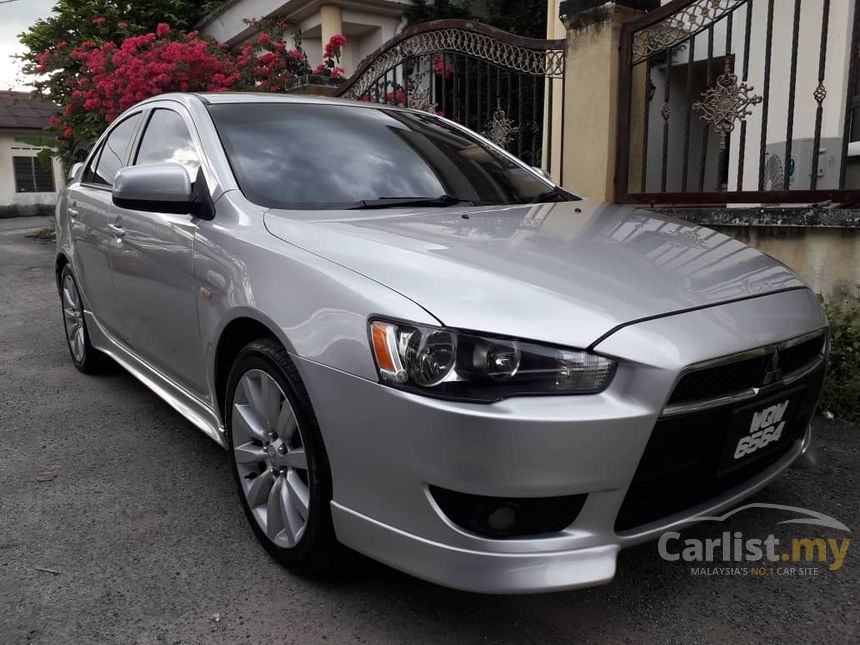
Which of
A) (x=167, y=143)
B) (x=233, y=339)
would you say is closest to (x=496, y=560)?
(x=233, y=339)

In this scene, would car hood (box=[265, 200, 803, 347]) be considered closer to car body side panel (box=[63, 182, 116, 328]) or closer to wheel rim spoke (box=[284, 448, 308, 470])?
wheel rim spoke (box=[284, 448, 308, 470])

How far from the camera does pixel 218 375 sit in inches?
108

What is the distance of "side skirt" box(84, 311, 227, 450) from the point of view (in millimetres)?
2902

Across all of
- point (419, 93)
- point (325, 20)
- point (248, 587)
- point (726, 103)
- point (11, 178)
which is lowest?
point (248, 587)

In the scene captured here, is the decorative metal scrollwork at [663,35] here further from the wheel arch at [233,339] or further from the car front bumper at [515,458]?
the wheel arch at [233,339]

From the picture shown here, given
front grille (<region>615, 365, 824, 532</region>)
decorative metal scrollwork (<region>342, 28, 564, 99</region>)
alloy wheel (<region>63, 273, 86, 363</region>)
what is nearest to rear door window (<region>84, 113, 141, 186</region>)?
alloy wheel (<region>63, 273, 86, 363</region>)

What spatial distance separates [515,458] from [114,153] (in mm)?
3376

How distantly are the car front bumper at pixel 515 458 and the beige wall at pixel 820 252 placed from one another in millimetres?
2472

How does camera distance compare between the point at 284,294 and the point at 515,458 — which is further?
the point at 284,294

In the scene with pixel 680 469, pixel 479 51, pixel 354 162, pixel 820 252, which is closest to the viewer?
pixel 680 469

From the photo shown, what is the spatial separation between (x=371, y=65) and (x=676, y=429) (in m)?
6.23

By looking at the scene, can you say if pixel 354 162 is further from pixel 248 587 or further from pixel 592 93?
pixel 592 93

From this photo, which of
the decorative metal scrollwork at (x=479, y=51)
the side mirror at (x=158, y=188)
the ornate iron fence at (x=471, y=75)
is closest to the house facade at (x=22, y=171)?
the ornate iron fence at (x=471, y=75)

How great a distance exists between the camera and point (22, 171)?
2645 cm
